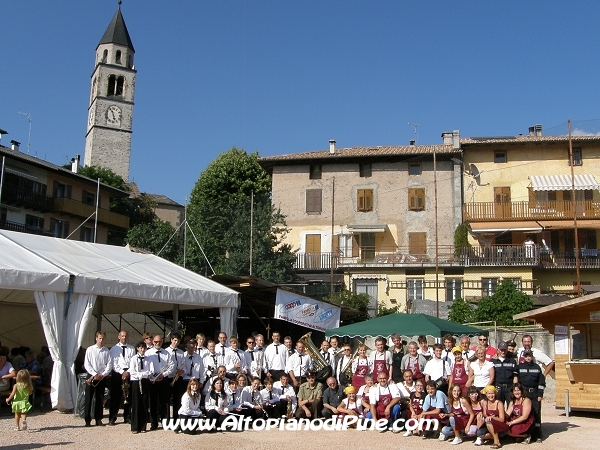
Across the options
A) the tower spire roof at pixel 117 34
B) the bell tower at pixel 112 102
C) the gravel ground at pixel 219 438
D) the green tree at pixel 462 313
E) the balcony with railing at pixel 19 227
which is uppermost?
the tower spire roof at pixel 117 34

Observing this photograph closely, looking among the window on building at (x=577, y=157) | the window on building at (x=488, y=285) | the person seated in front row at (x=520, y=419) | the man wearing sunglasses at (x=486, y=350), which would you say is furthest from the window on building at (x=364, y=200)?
the person seated in front row at (x=520, y=419)

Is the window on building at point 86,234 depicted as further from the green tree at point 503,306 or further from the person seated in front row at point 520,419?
the person seated in front row at point 520,419

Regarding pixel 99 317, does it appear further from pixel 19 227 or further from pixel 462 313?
pixel 19 227

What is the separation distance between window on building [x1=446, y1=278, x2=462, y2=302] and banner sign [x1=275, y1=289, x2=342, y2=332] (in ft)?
49.0

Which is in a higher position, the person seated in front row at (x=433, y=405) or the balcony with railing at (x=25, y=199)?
the balcony with railing at (x=25, y=199)

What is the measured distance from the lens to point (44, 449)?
8.98 m

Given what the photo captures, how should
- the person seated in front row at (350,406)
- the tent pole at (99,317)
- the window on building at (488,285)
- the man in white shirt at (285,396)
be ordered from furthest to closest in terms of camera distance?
the window on building at (488,285) → the tent pole at (99,317) → the man in white shirt at (285,396) → the person seated in front row at (350,406)

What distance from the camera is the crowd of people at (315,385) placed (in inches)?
417

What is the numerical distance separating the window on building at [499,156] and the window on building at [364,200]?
→ 23.5 ft

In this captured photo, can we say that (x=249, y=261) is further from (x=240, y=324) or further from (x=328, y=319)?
→ (x=328, y=319)

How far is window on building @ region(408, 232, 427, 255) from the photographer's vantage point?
37.5 meters

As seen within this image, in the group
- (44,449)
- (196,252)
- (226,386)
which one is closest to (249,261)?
(196,252)

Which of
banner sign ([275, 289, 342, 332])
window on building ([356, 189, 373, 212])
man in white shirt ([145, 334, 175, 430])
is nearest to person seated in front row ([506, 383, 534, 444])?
man in white shirt ([145, 334, 175, 430])

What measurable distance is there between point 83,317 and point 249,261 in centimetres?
1881
